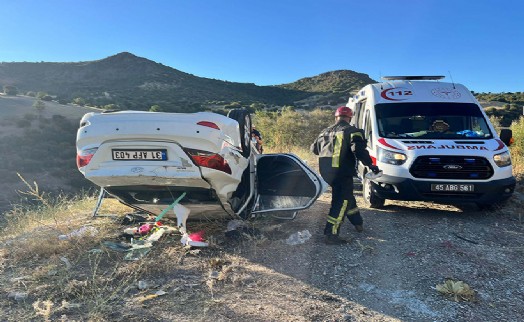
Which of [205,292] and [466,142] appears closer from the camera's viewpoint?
[205,292]

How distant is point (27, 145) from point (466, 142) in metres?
29.6

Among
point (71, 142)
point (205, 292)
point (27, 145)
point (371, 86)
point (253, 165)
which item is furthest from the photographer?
point (71, 142)

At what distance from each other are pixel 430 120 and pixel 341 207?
299 cm

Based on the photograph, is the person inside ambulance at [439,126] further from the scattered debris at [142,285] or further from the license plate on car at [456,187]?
the scattered debris at [142,285]

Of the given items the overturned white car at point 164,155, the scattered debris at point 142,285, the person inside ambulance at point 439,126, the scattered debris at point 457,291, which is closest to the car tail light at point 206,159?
the overturned white car at point 164,155

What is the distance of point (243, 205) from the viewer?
17.1 ft

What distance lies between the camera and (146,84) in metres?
64.9

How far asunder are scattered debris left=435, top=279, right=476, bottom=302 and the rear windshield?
3.41 m

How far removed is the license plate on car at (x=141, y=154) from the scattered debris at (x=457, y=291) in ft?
10.0

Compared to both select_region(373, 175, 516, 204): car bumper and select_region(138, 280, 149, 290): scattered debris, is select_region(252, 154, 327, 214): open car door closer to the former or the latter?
select_region(373, 175, 516, 204): car bumper

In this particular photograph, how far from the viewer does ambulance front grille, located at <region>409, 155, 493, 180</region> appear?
6.14 meters

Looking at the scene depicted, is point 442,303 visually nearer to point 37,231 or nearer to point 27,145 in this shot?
point 37,231

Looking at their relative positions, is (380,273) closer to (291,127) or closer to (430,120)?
(430,120)

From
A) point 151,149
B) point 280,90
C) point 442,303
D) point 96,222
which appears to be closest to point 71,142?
point 96,222
